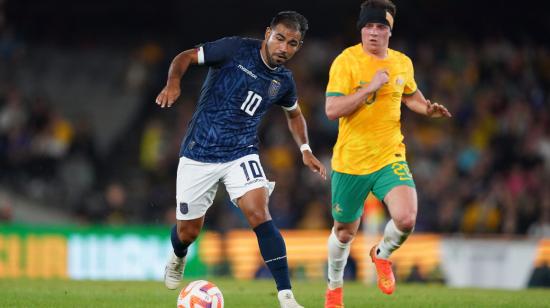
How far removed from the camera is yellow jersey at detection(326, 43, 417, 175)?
9.94 metres

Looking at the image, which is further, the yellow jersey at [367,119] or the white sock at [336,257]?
the white sock at [336,257]

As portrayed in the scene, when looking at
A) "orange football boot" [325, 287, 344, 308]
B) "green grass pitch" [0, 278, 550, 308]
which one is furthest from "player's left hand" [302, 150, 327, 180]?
"green grass pitch" [0, 278, 550, 308]

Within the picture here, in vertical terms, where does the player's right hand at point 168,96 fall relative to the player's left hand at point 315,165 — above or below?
above

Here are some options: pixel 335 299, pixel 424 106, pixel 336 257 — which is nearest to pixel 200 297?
pixel 335 299

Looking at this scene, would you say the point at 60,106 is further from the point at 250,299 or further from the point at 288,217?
the point at 250,299

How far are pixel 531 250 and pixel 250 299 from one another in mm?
7688

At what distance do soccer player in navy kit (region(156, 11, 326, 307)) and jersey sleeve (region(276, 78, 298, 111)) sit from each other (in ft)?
0.06

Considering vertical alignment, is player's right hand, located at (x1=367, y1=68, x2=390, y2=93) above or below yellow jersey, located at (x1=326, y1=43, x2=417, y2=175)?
above

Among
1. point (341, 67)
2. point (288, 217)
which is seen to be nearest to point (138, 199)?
point (288, 217)

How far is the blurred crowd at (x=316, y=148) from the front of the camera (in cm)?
2066

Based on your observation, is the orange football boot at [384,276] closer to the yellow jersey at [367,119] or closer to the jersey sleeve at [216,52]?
the yellow jersey at [367,119]

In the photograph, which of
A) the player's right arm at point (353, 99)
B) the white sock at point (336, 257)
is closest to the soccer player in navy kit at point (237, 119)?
the player's right arm at point (353, 99)

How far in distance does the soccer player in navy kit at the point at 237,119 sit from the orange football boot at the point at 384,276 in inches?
35.2

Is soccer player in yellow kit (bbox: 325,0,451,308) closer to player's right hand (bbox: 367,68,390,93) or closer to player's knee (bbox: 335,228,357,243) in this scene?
player's knee (bbox: 335,228,357,243)
